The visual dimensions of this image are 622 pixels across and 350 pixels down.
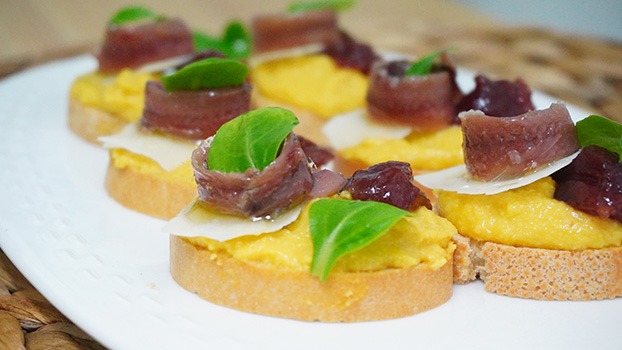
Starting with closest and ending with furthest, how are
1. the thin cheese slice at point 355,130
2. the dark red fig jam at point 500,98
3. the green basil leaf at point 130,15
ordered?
1. the dark red fig jam at point 500,98
2. the thin cheese slice at point 355,130
3. the green basil leaf at point 130,15

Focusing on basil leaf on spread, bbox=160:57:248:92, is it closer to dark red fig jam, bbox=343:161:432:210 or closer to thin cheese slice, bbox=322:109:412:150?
thin cheese slice, bbox=322:109:412:150

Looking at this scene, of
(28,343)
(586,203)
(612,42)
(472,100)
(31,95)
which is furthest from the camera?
(612,42)

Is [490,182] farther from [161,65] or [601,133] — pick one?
[161,65]

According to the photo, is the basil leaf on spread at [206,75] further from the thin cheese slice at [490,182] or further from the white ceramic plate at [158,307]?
the thin cheese slice at [490,182]

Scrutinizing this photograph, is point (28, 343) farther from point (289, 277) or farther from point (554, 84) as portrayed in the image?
point (554, 84)

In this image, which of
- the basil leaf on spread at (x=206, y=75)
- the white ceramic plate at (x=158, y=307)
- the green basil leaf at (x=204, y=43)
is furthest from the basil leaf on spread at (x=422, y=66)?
the green basil leaf at (x=204, y=43)

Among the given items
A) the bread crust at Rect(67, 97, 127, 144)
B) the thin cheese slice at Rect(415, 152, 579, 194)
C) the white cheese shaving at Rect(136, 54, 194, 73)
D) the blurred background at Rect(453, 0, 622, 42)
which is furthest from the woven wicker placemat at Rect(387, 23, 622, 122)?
the blurred background at Rect(453, 0, 622, 42)

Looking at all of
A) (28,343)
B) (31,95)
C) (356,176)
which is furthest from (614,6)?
(28,343)
